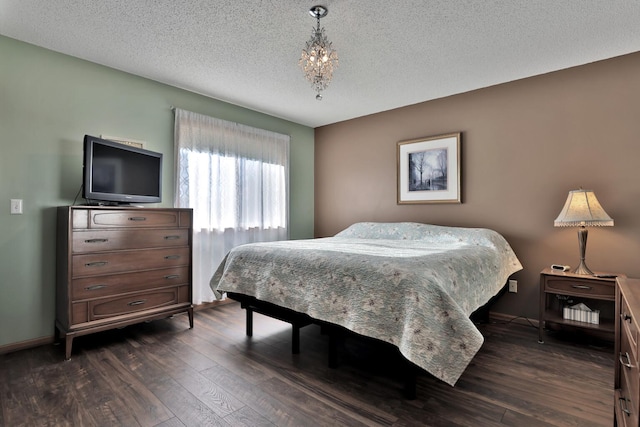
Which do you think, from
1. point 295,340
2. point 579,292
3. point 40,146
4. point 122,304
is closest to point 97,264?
point 122,304

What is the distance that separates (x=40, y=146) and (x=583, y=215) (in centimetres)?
437

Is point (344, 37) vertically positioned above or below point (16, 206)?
above

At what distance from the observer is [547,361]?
231 centimetres

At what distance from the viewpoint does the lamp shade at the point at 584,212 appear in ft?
8.43

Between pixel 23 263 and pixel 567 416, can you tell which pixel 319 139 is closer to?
pixel 23 263

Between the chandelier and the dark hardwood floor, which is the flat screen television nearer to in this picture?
the dark hardwood floor

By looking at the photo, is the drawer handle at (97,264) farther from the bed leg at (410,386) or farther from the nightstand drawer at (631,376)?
the nightstand drawer at (631,376)

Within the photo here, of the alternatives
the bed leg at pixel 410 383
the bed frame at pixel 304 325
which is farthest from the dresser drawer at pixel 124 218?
the bed leg at pixel 410 383

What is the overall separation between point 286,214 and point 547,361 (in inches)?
128

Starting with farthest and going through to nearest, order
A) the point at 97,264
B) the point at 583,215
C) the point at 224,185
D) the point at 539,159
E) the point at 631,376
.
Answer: the point at 224,185
the point at 539,159
the point at 583,215
the point at 97,264
the point at 631,376

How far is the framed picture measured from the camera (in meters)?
3.69

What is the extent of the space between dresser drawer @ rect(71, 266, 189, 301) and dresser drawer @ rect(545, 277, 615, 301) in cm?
315

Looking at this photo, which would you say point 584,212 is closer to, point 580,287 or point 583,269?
point 583,269

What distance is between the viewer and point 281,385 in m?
2.00
